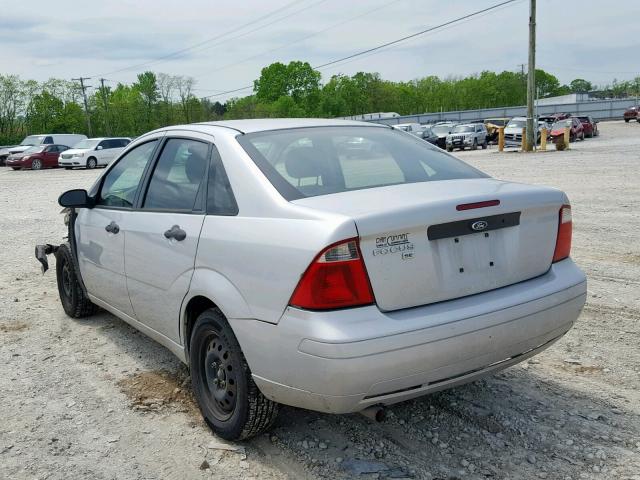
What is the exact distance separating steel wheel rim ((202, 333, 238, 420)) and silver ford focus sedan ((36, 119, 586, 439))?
1 cm

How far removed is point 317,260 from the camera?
8.78ft

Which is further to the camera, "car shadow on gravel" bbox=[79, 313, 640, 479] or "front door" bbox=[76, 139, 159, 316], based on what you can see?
"front door" bbox=[76, 139, 159, 316]

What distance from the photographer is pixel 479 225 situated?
9.66ft

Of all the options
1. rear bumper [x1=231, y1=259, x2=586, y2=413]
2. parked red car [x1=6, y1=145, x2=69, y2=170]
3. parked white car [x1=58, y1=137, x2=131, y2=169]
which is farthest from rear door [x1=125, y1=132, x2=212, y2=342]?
parked red car [x1=6, y1=145, x2=69, y2=170]

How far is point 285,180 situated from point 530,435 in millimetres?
1866

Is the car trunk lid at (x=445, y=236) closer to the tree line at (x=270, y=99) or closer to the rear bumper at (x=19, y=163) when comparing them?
the rear bumper at (x=19, y=163)

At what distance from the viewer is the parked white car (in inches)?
1329

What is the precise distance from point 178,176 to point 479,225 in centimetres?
191

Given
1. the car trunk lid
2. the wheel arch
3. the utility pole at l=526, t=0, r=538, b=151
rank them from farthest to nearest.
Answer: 1. the utility pole at l=526, t=0, r=538, b=151
2. the wheel arch
3. the car trunk lid

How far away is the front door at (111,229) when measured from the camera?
14.1ft

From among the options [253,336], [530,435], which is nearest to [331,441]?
[253,336]

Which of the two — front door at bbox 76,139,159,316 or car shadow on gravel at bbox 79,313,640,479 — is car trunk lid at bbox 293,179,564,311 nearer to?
car shadow on gravel at bbox 79,313,640,479

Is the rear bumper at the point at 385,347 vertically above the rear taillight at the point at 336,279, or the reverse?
the rear taillight at the point at 336,279

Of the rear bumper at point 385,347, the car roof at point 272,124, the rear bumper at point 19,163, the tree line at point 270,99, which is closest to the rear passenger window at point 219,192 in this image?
the car roof at point 272,124
